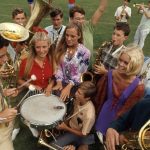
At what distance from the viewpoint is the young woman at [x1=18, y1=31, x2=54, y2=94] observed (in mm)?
4734

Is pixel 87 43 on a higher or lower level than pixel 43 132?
higher

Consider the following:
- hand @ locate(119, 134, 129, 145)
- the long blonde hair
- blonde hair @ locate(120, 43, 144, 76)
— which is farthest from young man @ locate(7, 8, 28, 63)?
hand @ locate(119, 134, 129, 145)

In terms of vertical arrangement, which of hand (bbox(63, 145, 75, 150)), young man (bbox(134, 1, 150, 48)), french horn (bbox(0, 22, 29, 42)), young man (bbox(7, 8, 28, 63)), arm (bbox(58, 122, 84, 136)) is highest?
french horn (bbox(0, 22, 29, 42))

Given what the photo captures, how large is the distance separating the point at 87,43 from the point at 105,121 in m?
1.70

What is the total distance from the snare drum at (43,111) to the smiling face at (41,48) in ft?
2.26

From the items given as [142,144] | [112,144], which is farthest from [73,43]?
[142,144]

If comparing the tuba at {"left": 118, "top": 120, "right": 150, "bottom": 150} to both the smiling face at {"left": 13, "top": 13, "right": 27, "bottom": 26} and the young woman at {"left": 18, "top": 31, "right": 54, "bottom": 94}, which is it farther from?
the smiling face at {"left": 13, "top": 13, "right": 27, "bottom": 26}

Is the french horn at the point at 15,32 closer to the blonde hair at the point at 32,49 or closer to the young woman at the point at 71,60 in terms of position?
the blonde hair at the point at 32,49

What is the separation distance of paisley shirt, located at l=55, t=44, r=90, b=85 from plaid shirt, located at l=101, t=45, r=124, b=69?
1.18ft

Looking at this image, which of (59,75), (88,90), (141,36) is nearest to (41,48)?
(59,75)

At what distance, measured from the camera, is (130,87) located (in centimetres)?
396

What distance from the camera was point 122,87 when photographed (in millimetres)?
4016

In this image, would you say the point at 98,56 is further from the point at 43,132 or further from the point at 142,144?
the point at 142,144

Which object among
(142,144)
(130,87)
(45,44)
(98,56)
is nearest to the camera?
(142,144)
